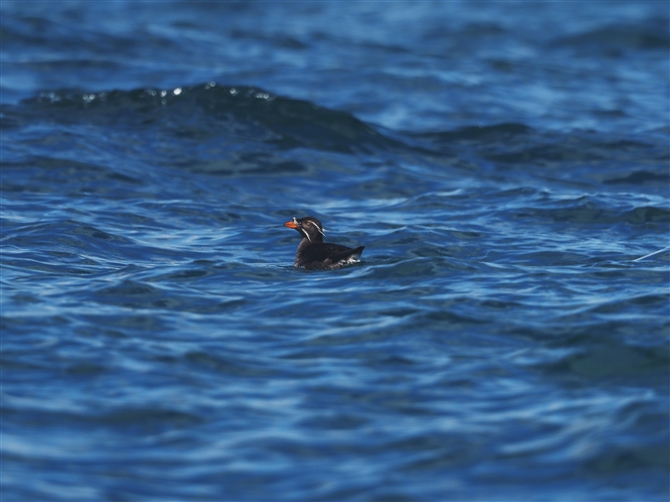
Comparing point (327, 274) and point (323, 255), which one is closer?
point (327, 274)

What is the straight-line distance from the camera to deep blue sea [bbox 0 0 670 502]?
21.1 ft

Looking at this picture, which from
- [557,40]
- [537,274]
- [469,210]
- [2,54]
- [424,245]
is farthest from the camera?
[557,40]

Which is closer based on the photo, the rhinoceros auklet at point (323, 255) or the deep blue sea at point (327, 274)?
the deep blue sea at point (327, 274)

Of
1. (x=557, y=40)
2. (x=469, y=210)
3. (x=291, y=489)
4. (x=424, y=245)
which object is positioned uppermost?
(x=557, y=40)

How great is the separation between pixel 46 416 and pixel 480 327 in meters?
Answer: 3.54

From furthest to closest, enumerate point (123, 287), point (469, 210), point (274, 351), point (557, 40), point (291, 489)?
point (557, 40) < point (469, 210) < point (123, 287) < point (274, 351) < point (291, 489)

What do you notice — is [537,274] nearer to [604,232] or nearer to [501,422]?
[604,232]

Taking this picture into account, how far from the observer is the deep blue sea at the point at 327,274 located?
21.1 feet

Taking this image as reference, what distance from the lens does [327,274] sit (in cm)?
1050

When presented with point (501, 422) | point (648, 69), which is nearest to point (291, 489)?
point (501, 422)

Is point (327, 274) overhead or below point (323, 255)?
below

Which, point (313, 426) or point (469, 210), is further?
point (469, 210)

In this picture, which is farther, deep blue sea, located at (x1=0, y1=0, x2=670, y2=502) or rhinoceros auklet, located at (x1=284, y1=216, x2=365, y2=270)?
rhinoceros auklet, located at (x1=284, y1=216, x2=365, y2=270)

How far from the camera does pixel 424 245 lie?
1166cm
